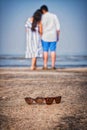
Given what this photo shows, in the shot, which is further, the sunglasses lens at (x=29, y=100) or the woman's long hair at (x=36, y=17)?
the woman's long hair at (x=36, y=17)

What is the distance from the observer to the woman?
35.8 feet

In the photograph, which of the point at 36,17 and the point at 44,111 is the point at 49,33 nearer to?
the point at 36,17

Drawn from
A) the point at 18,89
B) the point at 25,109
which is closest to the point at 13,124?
the point at 25,109

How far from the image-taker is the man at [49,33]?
10875 mm

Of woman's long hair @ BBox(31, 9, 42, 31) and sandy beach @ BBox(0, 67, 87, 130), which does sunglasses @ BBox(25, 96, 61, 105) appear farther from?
woman's long hair @ BBox(31, 9, 42, 31)

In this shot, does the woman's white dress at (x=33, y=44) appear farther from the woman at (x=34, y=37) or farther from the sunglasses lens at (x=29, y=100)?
the sunglasses lens at (x=29, y=100)

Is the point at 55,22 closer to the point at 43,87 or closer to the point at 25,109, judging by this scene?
the point at 43,87

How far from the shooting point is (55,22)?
11.0 metres

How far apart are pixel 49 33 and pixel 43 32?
0.21m

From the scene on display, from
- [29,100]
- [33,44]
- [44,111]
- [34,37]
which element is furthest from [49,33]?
[44,111]

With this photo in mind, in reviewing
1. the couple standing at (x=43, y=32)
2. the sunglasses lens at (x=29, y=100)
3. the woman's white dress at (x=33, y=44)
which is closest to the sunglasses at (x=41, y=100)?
the sunglasses lens at (x=29, y=100)

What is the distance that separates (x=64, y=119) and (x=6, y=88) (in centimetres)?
271

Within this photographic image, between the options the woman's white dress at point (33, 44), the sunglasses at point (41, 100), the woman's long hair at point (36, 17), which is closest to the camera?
the sunglasses at point (41, 100)

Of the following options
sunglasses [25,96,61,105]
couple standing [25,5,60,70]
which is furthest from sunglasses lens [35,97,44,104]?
couple standing [25,5,60,70]
